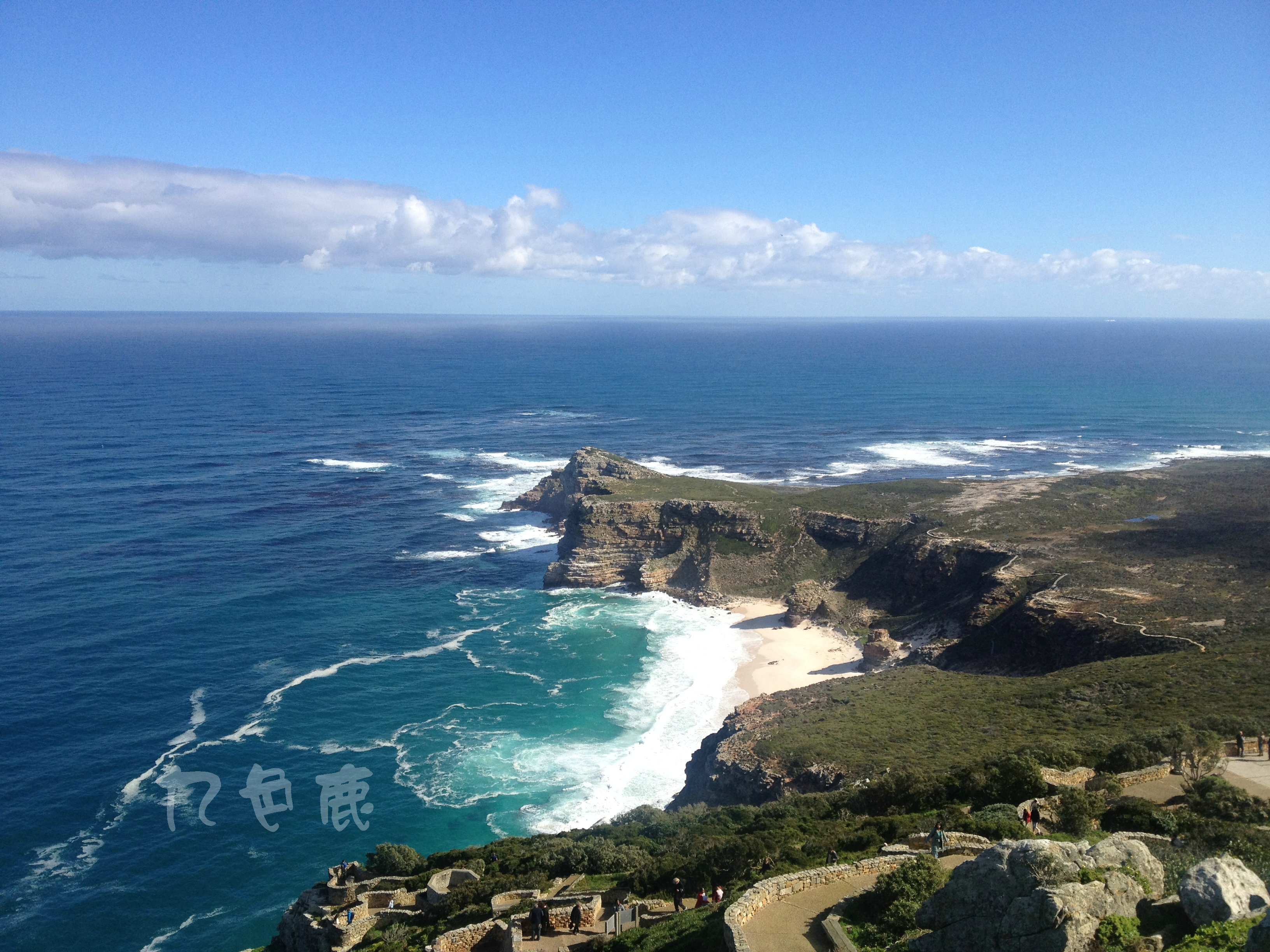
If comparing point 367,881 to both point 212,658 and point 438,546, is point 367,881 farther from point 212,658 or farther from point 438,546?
point 438,546

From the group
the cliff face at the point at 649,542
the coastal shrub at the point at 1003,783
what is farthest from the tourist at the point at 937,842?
the cliff face at the point at 649,542

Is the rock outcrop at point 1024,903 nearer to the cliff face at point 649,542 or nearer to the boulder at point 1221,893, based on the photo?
the boulder at point 1221,893

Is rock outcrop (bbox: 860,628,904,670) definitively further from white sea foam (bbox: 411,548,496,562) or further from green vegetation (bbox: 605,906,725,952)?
white sea foam (bbox: 411,548,496,562)

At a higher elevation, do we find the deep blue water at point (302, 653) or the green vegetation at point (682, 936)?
the green vegetation at point (682, 936)

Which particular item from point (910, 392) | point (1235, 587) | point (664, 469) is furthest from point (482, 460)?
point (910, 392)

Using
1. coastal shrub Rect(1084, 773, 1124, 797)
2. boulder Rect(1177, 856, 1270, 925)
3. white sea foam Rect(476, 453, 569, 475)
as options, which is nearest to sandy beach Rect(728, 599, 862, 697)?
coastal shrub Rect(1084, 773, 1124, 797)

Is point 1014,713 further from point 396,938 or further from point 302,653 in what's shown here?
point 302,653

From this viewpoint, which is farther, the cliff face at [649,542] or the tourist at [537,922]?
the cliff face at [649,542]
